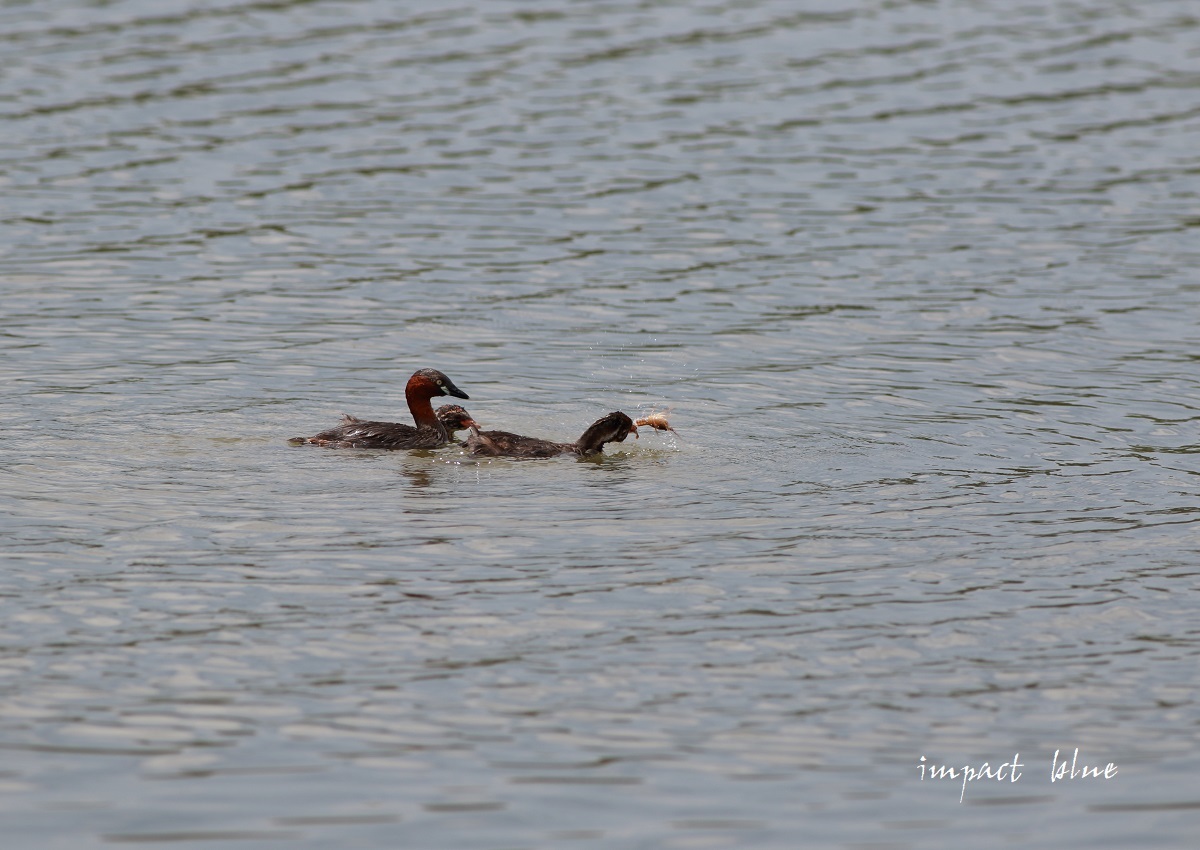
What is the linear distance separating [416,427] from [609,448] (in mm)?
1676

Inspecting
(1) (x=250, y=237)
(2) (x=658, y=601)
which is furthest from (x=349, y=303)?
(2) (x=658, y=601)

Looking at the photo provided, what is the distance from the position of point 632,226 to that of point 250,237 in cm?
472

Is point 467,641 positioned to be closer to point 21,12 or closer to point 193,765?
point 193,765

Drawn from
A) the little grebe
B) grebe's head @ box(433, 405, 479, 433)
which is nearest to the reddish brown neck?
the little grebe

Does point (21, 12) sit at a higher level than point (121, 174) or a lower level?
higher

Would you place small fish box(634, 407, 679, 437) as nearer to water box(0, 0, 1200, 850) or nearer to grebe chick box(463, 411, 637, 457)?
grebe chick box(463, 411, 637, 457)

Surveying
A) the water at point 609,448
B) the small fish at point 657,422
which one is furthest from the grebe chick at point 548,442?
the water at point 609,448

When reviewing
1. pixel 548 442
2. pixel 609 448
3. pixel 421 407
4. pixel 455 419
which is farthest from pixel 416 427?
pixel 609 448

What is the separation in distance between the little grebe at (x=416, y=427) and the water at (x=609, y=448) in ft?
0.76

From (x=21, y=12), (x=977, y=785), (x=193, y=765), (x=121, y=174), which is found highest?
(x=21, y=12)

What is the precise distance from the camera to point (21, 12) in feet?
104

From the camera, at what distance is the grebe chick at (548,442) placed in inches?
538

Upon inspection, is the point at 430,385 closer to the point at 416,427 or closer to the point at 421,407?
the point at 421,407

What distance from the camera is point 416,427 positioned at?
14.4 m
